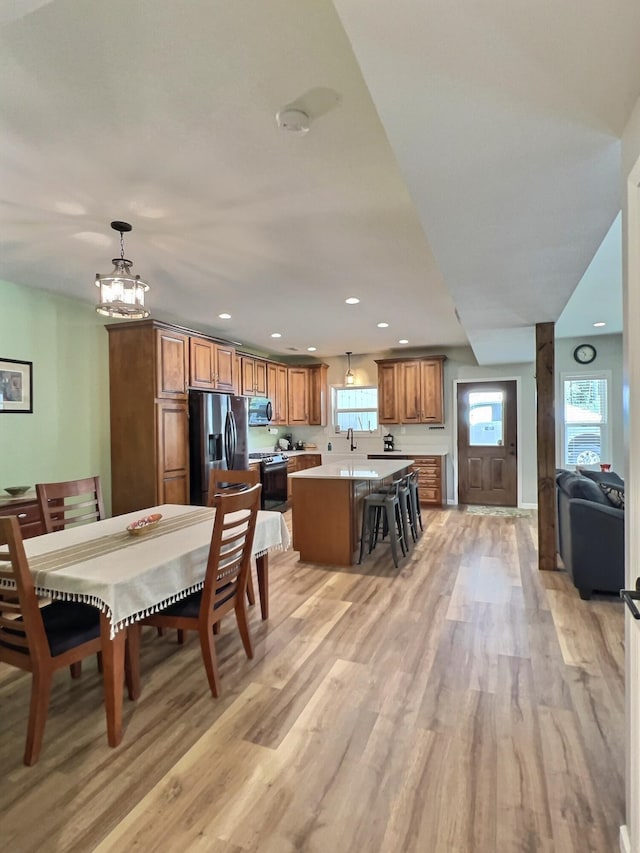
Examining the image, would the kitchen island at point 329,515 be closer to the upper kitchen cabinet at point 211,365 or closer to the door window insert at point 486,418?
the upper kitchen cabinet at point 211,365

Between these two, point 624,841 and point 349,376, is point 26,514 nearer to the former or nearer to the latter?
point 624,841

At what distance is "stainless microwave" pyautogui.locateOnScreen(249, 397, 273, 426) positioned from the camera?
6366 mm

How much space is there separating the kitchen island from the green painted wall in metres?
1.99

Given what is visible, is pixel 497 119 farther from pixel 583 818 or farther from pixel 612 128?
pixel 583 818

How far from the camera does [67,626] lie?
191 cm

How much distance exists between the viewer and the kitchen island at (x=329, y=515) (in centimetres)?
412

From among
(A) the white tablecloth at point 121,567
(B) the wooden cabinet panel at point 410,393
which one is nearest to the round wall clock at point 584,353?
(B) the wooden cabinet panel at point 410,393

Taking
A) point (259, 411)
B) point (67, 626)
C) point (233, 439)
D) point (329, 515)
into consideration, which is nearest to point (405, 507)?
point (329, 515)

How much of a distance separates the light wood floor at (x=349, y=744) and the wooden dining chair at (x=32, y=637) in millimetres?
205

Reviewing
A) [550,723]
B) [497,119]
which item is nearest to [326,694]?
[550,723]

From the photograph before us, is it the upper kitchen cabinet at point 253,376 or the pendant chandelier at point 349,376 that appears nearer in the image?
the upper kitchen cabinet at point 253,376

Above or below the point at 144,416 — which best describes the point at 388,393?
above

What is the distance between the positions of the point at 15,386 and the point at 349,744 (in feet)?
11.9

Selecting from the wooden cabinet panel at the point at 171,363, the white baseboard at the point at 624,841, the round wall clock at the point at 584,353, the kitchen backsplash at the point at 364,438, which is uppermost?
the round wall clock at the point at 584,353
